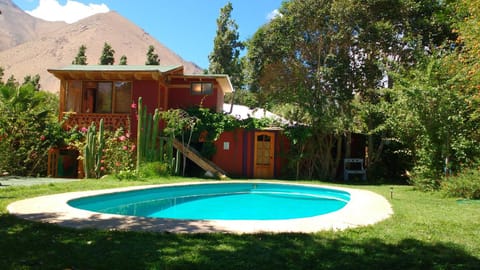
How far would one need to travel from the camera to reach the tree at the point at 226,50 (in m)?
32.8

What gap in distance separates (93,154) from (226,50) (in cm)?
2237

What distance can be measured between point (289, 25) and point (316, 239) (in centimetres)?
1397

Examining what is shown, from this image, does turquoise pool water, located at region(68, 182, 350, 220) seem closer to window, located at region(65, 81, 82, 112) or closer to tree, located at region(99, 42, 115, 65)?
window, located at region(65, 81, 82, 112)

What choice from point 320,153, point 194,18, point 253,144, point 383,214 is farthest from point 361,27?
point 194,18

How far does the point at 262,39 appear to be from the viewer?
17.5 metres

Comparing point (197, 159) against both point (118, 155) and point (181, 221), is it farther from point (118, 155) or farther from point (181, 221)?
point (181, 221)

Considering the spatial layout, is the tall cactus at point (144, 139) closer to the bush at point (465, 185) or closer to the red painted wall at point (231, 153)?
the red painted wall at point (231, 153)

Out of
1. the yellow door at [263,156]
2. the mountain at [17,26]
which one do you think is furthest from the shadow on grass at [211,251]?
the mountain at [17,26]

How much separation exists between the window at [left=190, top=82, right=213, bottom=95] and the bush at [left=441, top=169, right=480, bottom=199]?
37.5 ft

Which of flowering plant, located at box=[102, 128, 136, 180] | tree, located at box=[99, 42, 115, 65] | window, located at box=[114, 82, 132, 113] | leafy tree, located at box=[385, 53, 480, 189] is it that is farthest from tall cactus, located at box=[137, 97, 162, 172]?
tree, located at box=[99, 42, 115, 65]

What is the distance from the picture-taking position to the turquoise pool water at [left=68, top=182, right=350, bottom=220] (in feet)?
26.5

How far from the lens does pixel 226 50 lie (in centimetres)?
3303

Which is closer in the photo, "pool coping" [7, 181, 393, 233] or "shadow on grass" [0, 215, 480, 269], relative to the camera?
"shadow on grass" [0, 215, 480, 269]

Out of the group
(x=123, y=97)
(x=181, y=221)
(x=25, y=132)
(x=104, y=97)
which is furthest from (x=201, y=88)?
(x=181, y=221)
